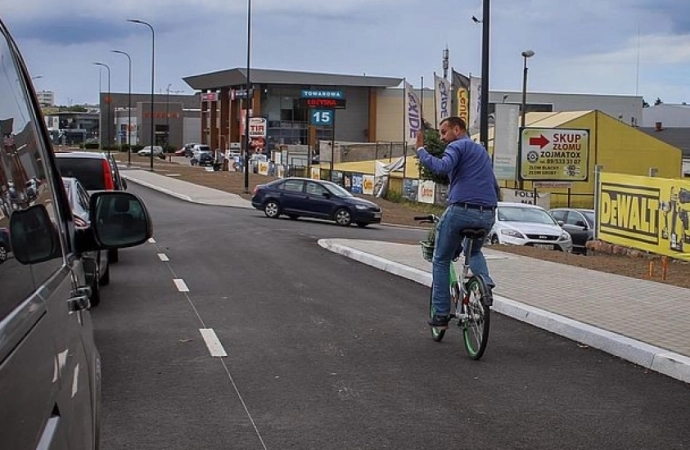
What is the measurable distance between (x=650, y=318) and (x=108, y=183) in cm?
946

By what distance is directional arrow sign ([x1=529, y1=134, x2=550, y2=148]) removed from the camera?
41438mm

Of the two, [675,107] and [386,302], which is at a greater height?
[675,107]

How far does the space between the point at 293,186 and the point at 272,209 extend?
115 centimetres

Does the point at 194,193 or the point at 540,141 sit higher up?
the point at 540,141

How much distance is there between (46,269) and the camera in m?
2.60

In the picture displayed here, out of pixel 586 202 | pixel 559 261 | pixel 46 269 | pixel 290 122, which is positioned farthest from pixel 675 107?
pixel 46 269

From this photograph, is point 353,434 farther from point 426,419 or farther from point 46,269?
point 46,269

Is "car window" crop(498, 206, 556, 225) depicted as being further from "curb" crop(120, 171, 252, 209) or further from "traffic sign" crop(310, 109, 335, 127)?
"traffic sign" crop(310, 109, 335, 127)

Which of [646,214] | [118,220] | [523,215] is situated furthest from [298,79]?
[118,220]

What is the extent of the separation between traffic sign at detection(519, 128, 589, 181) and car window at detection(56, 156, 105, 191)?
1118 inches

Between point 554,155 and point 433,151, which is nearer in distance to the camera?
point 433,151

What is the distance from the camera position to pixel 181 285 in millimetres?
12438

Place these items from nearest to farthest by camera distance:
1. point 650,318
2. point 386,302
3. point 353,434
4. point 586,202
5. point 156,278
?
1. point 353,434
2. point 650,318
3. point 386,302
4. point 156,278
5. point 586,202

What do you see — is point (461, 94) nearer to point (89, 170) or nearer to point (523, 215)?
point (523, 215)
